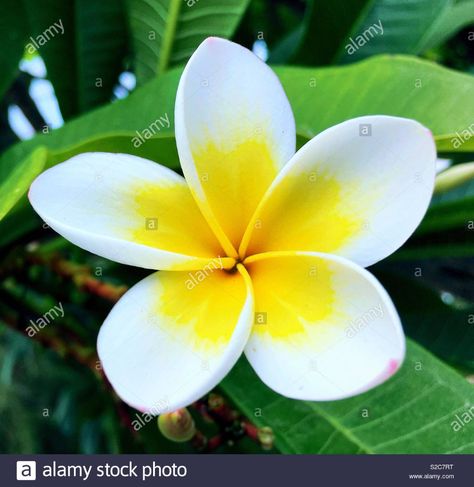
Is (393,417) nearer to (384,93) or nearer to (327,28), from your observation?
(384,93)

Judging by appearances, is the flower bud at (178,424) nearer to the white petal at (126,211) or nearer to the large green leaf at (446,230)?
the white petal at (126,211)

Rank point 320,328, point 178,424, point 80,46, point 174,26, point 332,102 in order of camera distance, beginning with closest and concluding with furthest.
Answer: point 320,328
point 178,424
point 332,102
point 174,26
point 80,46

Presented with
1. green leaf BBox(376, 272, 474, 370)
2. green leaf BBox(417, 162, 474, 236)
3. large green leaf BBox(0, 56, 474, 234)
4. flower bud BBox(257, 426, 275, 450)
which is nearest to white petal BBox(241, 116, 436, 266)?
large green leaf BBox(0, 56, 474, 234)

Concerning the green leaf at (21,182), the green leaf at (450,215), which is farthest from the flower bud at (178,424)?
the green leaf at (450,215)

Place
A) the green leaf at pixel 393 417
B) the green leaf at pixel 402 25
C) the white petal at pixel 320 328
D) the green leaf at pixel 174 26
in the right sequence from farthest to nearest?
the green leaf at pixel 402 25, the green leaf at pixel 174 26, the green leaf at pixel 393 417, the white petal at pixel 320 328

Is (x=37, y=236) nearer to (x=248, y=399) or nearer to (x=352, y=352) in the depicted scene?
(x=248, y=399)

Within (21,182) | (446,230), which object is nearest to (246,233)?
(21,182)

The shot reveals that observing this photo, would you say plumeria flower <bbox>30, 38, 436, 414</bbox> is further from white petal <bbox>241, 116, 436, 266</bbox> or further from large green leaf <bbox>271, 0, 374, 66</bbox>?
large green leaf <bbox>271, 0, 374, 66</bbox>
